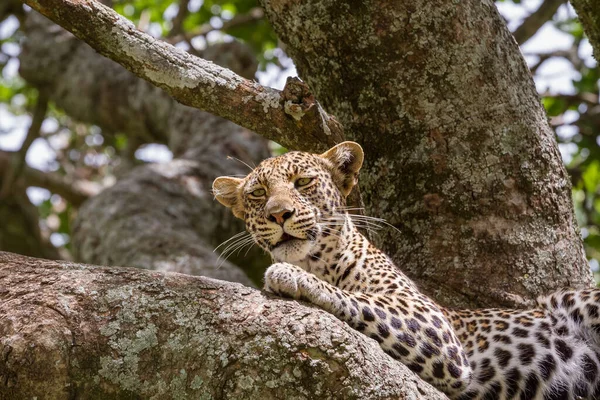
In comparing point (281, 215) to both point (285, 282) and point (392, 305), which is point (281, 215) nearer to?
point (392, 305)

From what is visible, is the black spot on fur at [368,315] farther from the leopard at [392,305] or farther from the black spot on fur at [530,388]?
the black spot on fur at [530,388]

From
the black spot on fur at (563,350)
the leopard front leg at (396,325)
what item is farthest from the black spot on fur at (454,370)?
the black spot on fur at (563,350)

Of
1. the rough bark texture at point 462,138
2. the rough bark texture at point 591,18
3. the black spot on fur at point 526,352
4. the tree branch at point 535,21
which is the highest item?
the tree branch at point 535,21

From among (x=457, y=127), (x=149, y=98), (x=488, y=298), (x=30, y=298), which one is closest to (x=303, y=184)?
(x=457, y=127)

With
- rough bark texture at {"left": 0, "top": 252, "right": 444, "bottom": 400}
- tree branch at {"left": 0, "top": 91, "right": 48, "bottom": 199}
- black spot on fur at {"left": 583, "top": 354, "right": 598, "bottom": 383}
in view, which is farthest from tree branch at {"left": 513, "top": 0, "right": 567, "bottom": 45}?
rough bark texture at {"left": 0, "top": 252, "right": 444, "bottom": 400}

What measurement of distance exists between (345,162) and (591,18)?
228 centimetres

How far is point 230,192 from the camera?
654cm

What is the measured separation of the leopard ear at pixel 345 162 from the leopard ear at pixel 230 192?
0.81 meters

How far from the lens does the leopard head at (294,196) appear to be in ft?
18.7

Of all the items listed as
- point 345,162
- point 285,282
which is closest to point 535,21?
point 345,162

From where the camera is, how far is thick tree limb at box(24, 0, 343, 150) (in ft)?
16.3

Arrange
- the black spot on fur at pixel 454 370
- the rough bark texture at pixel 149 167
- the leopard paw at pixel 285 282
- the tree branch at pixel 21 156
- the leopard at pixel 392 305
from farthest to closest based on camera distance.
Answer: the tree branch at pixel 21 156
the rough bark texture at pixel 149 167
the black spot on fur at pixel 454 370
the leopard at pixel 392 305
the leopard paw at pixel 285 282

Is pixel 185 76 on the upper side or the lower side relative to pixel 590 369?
upper

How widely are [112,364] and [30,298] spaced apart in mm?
487
